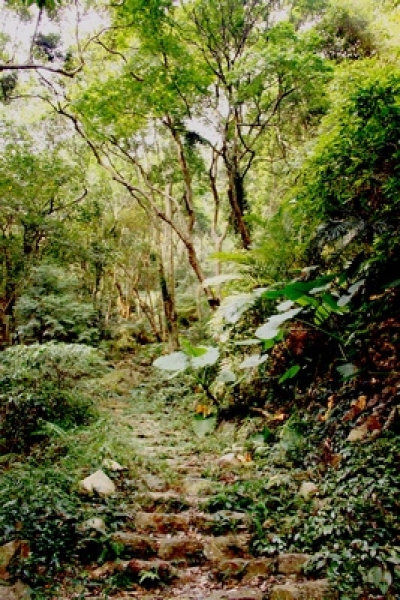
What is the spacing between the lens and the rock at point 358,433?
11.1 ft

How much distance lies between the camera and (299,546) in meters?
2.83

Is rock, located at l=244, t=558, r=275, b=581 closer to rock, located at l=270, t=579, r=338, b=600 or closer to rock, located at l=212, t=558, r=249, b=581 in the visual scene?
rock, located at l=212, t=558, r=249, b=581

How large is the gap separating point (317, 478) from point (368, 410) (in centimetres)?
70

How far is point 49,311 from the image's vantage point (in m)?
9.89

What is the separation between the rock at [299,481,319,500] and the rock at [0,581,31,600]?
1.97 meters

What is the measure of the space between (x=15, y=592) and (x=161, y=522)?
1.13 m

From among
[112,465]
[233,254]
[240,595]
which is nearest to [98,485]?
[112,465]

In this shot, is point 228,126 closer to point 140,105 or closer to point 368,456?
point 140,105

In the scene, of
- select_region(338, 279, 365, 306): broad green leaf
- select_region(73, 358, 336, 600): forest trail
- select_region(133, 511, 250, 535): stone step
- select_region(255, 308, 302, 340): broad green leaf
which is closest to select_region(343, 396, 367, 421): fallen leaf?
select_region(73, 358, 336, 600): forest trail

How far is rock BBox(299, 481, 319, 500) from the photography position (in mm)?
3281

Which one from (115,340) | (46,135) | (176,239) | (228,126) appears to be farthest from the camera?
(176,239)

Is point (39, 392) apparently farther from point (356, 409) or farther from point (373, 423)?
point (373, 423)

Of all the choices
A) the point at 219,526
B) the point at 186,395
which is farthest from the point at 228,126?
the point at 219,526

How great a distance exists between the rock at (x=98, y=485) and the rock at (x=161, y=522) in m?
0.41
